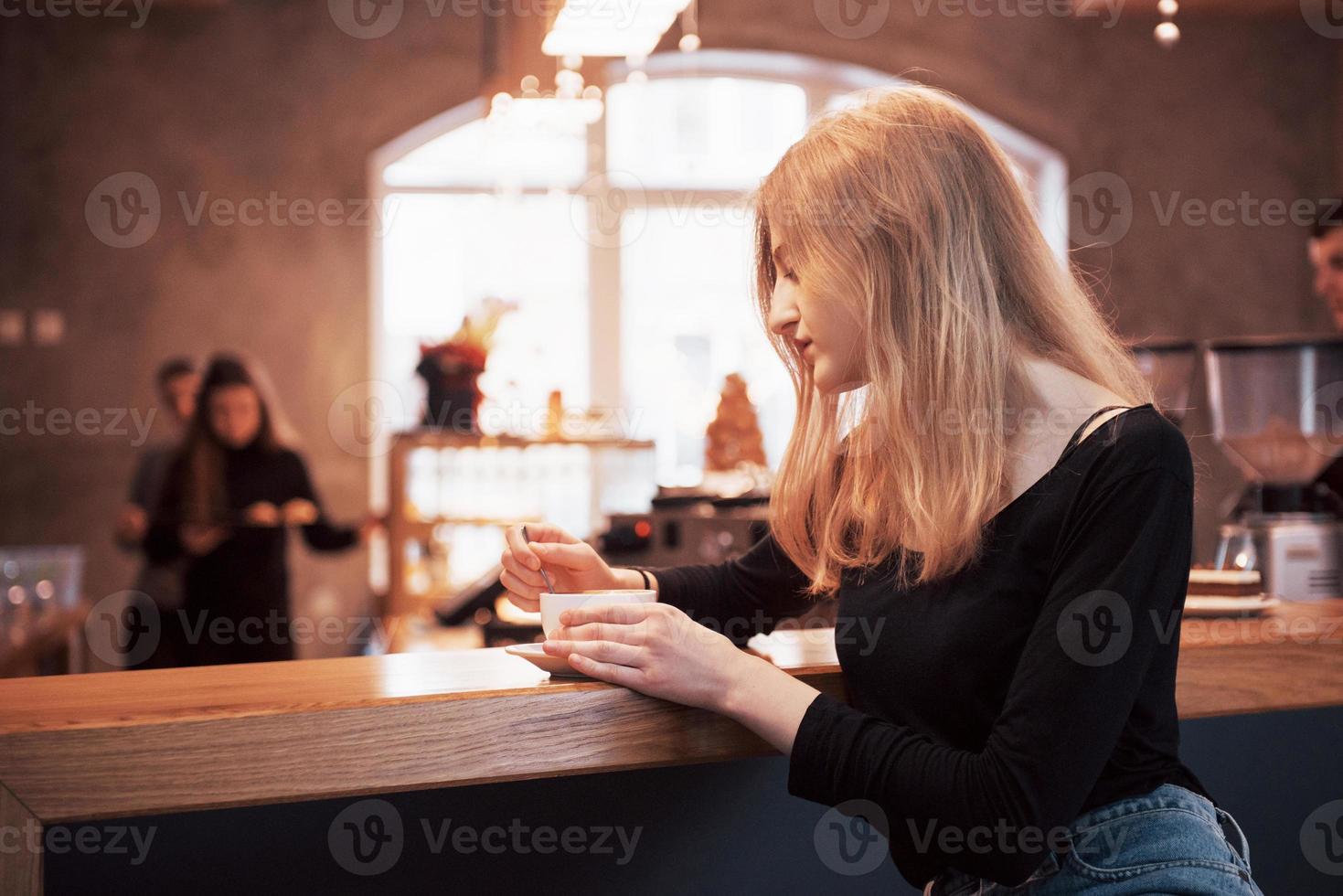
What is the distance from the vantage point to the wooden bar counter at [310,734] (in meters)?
1.13

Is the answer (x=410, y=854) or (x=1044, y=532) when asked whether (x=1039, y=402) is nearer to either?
(x=1044, y=532)

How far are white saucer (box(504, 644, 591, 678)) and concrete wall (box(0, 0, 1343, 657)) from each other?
587cm

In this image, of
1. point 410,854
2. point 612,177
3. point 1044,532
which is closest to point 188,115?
point 612,177

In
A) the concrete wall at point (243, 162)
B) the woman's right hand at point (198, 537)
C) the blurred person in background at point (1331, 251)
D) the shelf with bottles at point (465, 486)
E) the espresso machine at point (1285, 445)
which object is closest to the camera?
the espresso machine at point (1285, 445)

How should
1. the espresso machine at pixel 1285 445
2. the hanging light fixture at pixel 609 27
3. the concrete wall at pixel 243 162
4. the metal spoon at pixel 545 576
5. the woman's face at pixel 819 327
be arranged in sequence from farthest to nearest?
the concrete wall at pixel 243 162
the hanging light fixture at pixel 609 27
the espresso machine at pixel 1285 445
the metal spoon at pixel 545 576
the woman's face at pixel 819 327

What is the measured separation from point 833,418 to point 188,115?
6238 mm

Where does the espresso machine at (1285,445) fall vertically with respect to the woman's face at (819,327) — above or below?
below

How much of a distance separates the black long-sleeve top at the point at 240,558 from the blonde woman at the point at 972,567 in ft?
10.7

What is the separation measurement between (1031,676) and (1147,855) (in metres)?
0.25

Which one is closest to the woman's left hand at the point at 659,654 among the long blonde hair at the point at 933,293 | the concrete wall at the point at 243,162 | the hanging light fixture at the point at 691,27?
the long blonde hair at the point at 933,293

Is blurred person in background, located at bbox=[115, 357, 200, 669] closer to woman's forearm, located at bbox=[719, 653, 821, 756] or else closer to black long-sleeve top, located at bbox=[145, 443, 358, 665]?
black long-sleeve top, located at bbox=[145, 443, 358, 665]

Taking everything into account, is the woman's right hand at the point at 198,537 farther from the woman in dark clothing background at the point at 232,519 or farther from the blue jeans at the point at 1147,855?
the blue jeans at the point at 1147,855

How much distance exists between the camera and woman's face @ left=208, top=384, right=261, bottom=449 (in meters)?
4.33

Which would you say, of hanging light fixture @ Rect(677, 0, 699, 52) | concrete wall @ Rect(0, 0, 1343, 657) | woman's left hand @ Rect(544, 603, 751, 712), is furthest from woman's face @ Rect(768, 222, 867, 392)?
concrete wall @ Rect(0, 0, 1343, 657)
